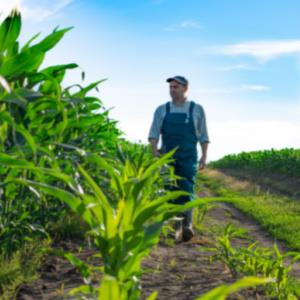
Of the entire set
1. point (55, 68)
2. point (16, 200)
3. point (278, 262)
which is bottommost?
point (278, 262)

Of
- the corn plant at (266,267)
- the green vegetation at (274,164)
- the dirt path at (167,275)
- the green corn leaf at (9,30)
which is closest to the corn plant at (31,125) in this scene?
the green corn leaf at (9,30)

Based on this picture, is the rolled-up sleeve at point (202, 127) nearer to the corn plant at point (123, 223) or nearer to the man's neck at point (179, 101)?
the man's neck at point (179, 101)

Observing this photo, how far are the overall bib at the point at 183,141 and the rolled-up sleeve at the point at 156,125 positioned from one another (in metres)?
0.10

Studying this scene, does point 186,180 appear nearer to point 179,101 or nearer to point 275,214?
point 179,101

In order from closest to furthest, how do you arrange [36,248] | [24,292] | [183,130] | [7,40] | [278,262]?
[7,40], [24,292], [278,262], [36,248], [183,130]

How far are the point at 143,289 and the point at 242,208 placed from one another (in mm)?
7496

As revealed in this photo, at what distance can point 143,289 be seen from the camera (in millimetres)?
3869

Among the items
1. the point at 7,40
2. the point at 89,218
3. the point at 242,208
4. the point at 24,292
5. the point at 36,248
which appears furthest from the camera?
the point at 242,208

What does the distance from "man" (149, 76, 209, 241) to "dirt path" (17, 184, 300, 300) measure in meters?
0.66

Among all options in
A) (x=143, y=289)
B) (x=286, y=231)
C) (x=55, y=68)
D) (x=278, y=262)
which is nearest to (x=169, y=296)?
(x=143, y=289)

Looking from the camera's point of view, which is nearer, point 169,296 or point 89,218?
point 89,218

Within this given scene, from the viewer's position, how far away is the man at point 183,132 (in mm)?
6625

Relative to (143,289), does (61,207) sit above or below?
above

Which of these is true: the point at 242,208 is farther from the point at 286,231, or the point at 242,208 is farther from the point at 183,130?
the point at 183,130
